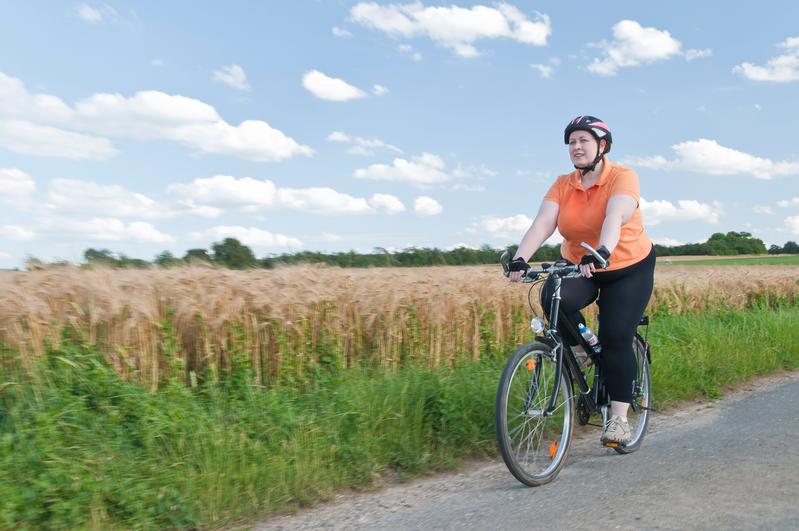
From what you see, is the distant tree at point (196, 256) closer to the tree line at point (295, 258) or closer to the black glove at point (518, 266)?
the tree line at point (295, 258)

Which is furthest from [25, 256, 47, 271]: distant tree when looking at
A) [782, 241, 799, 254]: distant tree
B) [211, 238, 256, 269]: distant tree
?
[782, 241, 799, 254]: distant tree

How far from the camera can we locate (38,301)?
540 centimetres

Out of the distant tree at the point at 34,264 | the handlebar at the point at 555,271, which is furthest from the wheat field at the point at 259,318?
the handlebar at the point at 555,271

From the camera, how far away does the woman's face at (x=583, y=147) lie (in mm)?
4891

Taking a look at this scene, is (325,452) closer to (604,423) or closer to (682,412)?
(604,423)

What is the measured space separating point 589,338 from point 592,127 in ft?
4.98

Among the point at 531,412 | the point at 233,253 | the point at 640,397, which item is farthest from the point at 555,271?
the point at 233,253

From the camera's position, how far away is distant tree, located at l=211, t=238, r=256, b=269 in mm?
8364

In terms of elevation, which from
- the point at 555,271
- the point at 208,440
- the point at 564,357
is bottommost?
the point at 208,440

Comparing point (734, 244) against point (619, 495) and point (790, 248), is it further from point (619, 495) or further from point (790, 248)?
point (619, 495)

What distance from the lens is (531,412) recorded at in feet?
15.5

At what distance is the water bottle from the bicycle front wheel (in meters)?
0.37

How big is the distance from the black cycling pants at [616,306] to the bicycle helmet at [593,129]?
0.81m

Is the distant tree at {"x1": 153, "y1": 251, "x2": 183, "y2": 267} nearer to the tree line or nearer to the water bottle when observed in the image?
the tree line
